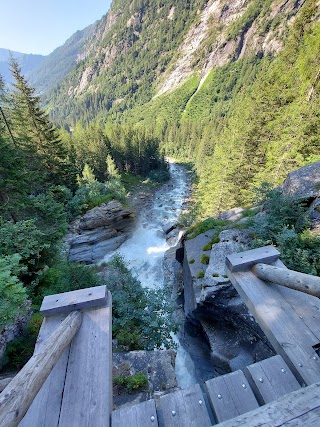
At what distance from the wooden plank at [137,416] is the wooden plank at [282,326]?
132 cm

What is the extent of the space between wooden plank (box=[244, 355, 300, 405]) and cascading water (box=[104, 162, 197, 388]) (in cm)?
785

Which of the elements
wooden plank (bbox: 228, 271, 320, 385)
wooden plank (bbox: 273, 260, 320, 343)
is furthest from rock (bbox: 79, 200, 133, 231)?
wooden plank (bbox: 273, 260, 320, 343)

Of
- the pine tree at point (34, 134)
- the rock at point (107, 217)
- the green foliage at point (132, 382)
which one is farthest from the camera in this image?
the rock at point (107, 217)

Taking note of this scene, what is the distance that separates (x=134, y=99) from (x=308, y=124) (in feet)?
627

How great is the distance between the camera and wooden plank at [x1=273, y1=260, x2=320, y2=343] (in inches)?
92.7

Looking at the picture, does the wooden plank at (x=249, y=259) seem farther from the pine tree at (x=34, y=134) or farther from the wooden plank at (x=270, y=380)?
the pine tree at (x=34, y=134)

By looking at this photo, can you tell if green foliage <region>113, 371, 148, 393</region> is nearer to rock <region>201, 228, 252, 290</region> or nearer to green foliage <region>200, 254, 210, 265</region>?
rock <region>201, 228, 252, 290</region>

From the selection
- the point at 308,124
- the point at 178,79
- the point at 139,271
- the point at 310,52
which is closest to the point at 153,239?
the point at 139,271

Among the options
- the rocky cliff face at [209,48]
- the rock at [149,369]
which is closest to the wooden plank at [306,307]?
the rock at [149,369]

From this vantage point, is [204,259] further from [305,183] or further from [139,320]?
[305,183]

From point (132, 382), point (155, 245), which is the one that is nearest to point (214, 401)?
point (132, 382)

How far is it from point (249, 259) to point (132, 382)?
4.26 meters

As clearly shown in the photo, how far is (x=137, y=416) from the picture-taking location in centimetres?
161

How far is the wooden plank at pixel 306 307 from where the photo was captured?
2.36 m
